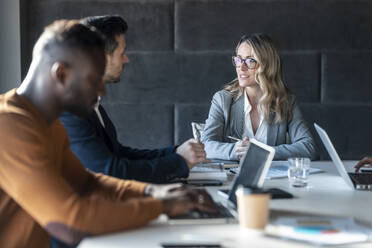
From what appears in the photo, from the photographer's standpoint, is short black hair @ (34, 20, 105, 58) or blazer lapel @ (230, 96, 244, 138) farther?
blazer lapel @ (230, 96, 244, 138)

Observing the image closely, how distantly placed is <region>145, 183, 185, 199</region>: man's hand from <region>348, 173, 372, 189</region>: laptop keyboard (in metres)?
0.87

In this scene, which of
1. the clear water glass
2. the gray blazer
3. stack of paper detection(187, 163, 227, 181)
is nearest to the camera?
the clear water glass

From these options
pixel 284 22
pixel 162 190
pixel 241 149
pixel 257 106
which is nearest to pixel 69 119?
pixel 162 190

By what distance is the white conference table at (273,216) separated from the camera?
140cm

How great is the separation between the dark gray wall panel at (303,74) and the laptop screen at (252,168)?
2.47m

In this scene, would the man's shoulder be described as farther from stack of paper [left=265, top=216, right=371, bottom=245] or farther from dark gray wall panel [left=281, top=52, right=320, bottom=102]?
dark gray wall panel [left=281, top=52, right=320, bottom=102]

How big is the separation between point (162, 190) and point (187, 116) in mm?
2628

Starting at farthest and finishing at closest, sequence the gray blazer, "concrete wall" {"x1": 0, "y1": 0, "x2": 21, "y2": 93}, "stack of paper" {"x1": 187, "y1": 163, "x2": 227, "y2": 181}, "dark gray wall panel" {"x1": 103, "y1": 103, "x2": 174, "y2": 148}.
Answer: "dark gray wall panel" {"x1": 103, "y1": 103, "x2": 174, "y2": 148}
"concrete wall" {"x1": 0, "y1": 0, "x2": 21, "y2": 93}
the gray blazer
"stack of paper" {"x1": 187, "y1": 163, "x2": 227, "y2": 181}

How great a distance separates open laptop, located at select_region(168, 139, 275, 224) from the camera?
5.24 feet

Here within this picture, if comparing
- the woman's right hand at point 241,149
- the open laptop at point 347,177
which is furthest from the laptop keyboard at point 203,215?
the woman's right hand at point 241,149

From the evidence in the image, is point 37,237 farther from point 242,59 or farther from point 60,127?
point 242,59

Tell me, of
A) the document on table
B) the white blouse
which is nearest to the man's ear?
the document on table

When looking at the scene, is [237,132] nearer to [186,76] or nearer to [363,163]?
[186,76]

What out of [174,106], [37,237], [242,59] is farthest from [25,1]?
[37,237]
